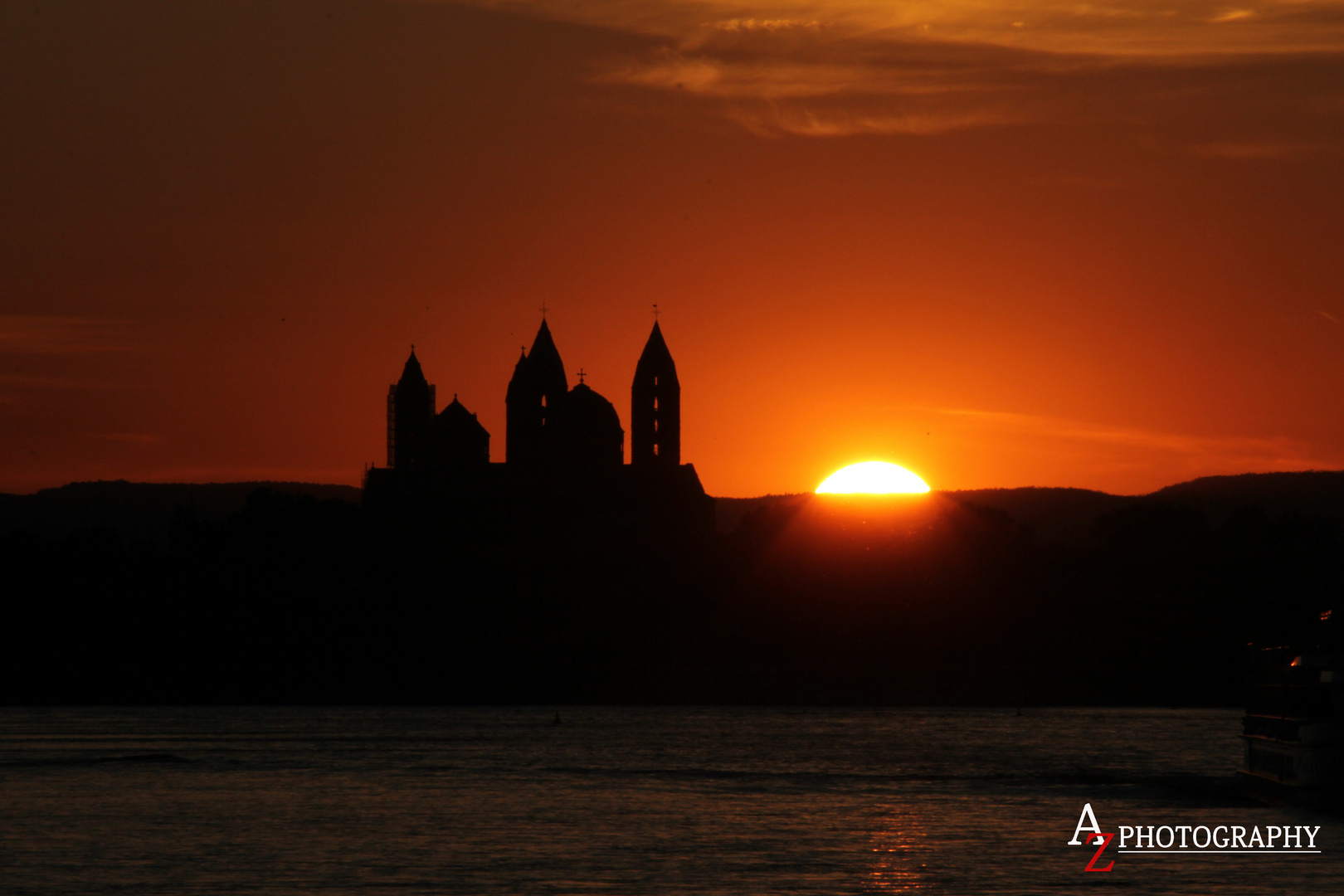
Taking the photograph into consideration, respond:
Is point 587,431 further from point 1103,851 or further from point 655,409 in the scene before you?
point 1103,851

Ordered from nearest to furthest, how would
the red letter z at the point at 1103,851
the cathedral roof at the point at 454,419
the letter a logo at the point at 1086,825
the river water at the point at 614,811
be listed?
1. the river water at the point at 614,811
2. the red letter z at the point at 1103,851
3. the letter a logo at the point at 1086,825
4. the cathedral roof at the point at 454,419

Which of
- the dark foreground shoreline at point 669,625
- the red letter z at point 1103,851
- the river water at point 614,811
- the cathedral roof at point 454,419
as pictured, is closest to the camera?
the river water at point 614,811

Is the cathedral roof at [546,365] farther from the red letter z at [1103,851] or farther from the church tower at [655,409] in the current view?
the red letter z at [1103,851]

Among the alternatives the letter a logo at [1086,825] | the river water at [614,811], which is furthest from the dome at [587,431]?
the letter a logo at [1086,825]

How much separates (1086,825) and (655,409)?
128 m

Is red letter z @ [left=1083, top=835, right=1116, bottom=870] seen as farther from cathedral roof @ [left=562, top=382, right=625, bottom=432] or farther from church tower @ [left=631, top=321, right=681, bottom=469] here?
cathedral roof @ [left=562, top=382, right=625, bottom=432]

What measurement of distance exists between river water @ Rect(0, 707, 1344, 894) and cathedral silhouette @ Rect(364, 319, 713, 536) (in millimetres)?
69796

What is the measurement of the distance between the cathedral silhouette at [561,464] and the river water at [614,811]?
6980 cm

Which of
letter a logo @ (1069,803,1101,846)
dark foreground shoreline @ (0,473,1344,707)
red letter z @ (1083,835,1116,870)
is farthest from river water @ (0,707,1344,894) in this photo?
dark foreground shoreline @ (0,473,1344,707)

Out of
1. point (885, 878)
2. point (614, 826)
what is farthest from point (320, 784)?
point (885, 878)

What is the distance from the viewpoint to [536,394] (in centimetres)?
18300

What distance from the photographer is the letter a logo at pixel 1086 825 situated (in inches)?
1805

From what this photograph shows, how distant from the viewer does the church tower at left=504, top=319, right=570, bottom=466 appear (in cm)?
18250

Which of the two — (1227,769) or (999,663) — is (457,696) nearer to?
(999,663)
